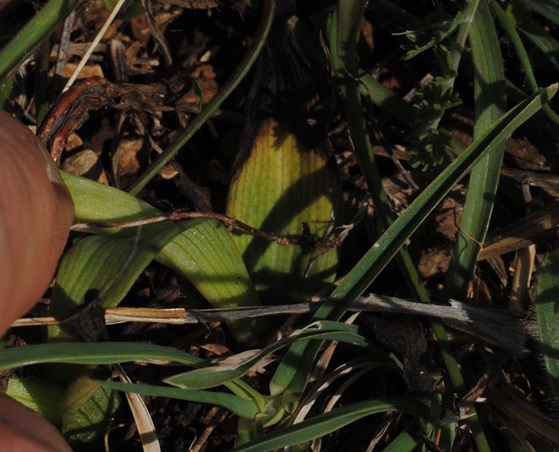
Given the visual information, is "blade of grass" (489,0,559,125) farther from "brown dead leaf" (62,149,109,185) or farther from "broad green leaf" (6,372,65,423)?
"broad green leaf" (6,372,65,423)

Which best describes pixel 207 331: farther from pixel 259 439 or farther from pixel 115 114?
pixel 115 114

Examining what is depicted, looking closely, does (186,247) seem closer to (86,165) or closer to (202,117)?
(202,117)

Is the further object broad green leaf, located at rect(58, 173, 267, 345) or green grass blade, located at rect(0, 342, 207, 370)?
broad green leaf, located at rect(58, 173, 267, 345)

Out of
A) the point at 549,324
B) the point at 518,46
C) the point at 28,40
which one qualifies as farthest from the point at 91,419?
the point at 518,46

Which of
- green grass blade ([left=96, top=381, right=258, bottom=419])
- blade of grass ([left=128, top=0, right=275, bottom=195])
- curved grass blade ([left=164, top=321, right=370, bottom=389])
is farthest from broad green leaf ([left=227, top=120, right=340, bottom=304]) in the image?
green grass blade ([left=96, top=381, right=258, bottom=419])

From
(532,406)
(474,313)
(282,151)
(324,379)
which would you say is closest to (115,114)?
(282,151)
